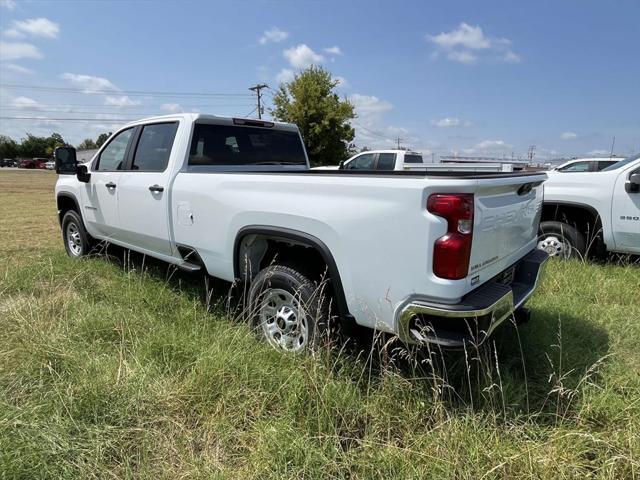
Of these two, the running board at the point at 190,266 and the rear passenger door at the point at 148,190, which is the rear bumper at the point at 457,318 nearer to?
the running board at the point at 190,266

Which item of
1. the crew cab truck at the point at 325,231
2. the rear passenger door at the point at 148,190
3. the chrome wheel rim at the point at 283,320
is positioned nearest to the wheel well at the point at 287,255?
the crew cab truck at the point at 325,231

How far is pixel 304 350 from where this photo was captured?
115 inches

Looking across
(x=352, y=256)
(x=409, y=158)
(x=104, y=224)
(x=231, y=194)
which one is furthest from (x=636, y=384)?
(x=409, y=158)

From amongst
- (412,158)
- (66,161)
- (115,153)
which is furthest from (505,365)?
(412,158)

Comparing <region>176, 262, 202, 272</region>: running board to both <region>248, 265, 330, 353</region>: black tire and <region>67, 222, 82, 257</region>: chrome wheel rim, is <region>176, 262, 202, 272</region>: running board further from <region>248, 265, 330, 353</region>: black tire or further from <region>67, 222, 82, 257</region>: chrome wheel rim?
<region>67, 222, 82, 257</region>: chrome wheel rim

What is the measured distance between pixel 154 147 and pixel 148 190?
0.51 m

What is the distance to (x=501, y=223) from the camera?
8.64 feet

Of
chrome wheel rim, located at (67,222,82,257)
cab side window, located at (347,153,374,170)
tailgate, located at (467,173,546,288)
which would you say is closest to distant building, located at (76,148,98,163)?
chrome wheel rim, located at (67,222,82,257)

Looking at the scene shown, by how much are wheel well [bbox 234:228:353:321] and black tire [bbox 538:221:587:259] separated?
3.71 metres

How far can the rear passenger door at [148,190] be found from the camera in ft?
13.3

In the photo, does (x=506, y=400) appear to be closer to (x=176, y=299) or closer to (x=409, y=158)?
(x=176, y=299)

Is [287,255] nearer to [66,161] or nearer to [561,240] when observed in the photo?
[66,161]

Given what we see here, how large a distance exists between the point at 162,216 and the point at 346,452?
276cm

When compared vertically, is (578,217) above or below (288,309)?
above
